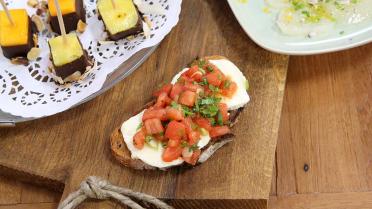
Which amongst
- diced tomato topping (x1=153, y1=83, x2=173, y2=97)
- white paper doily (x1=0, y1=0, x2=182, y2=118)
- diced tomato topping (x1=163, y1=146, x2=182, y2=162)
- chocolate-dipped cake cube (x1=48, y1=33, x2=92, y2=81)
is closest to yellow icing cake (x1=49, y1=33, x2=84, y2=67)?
chocolate-dipped cake cube (x1=48, y1=33, x2=92, y2=81)

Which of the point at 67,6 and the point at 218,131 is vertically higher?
the point at 67,6

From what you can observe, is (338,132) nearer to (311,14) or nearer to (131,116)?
(311,14)

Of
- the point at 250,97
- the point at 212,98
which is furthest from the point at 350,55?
the point at 212,98

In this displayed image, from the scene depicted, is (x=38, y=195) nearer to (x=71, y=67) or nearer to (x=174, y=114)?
(x=71, y=67)

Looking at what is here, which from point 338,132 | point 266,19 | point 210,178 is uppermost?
point 266,19

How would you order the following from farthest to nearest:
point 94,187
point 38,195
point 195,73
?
point 38,195 → point 195,73 → point 94,187

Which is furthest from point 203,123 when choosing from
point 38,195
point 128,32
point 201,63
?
point 38,195
